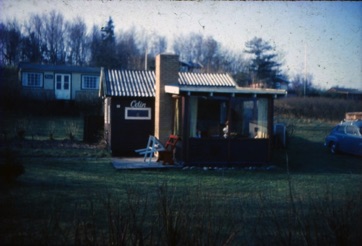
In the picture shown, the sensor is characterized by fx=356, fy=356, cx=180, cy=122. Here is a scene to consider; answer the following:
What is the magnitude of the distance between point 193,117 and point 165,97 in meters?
2.17

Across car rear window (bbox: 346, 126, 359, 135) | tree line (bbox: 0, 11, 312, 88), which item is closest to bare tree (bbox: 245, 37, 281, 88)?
tree line (bbox: 0, 11, 312, 88)

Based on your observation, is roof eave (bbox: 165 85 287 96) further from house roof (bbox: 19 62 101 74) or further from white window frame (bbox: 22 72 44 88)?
white window frame (bbox: 22 72 44 88)

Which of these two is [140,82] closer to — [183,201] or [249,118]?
[249,118]

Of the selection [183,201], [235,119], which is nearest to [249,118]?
[235,119]

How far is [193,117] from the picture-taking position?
45.2 ft

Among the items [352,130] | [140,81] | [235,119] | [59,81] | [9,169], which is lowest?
[9,169]

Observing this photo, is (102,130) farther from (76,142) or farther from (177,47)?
(177,47)

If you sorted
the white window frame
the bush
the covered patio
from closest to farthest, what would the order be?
the bush
the covered patio
the white window frame

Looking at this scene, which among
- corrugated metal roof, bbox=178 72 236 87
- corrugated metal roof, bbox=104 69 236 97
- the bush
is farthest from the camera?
corrugated metal roof, bbox=178 72 236 87

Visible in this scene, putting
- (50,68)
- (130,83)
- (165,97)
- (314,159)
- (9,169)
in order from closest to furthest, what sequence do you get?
(9,169)
(165,97)
(314,159)
(130,83)
(50,68)

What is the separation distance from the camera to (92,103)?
32812 mm

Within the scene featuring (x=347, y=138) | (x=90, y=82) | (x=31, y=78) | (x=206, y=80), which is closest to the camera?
(x=347, y=138)

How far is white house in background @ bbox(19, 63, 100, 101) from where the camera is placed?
1289 inches

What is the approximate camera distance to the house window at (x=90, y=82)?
114ft
